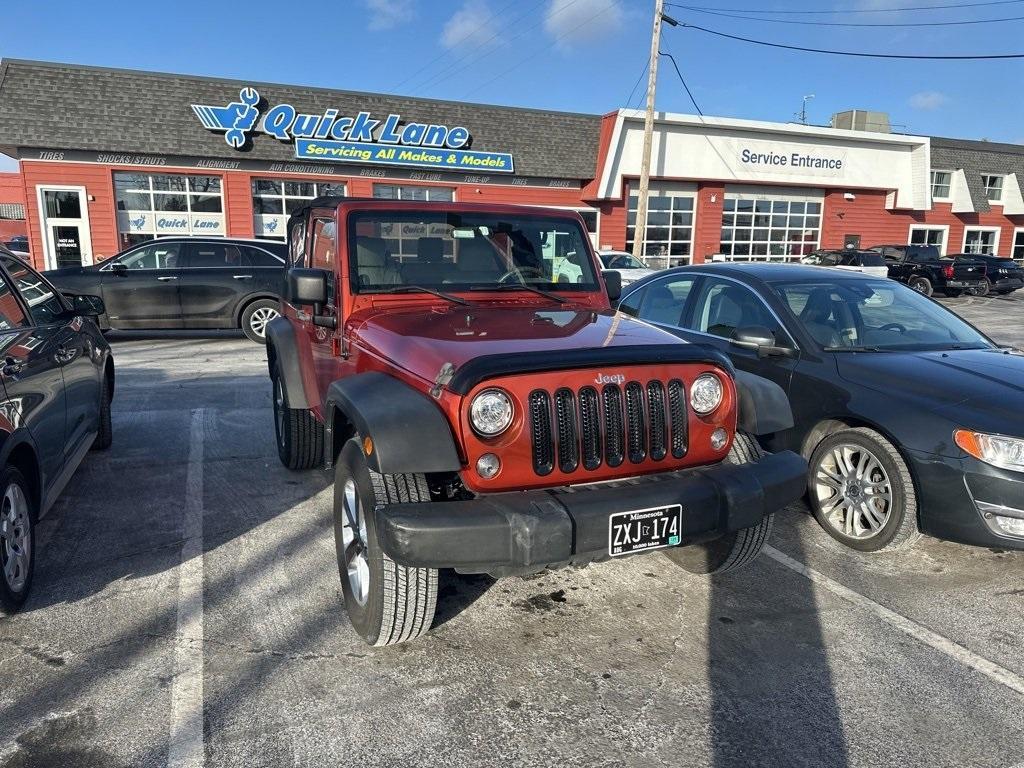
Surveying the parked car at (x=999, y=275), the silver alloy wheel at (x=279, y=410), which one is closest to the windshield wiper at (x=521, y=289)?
the silver alloy wheel at (x=279, y=410)

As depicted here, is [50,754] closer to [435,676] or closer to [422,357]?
[435,676]

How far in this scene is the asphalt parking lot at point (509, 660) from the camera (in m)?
2.63

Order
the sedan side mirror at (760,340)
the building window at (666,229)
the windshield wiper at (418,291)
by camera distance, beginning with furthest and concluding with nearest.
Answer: the building window at (666,229) → the sedan side mirror at (760,340) → the windshield wiper at (418,291)

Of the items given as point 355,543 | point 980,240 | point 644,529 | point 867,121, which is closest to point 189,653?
point 355,543

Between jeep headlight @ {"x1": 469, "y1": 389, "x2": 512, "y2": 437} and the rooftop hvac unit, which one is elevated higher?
the rooftop hvac unit

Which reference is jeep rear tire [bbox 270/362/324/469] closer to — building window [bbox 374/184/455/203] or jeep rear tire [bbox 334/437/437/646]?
jeep rear tire [bbox 334/437/437/646]

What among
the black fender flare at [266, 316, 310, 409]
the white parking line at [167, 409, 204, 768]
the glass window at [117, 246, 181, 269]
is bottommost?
the white parking line at [167, 409, 204, 768]

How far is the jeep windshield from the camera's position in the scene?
4.16 meters

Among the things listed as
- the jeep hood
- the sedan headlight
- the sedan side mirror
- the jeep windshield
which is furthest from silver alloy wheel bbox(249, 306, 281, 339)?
the sedan headlight

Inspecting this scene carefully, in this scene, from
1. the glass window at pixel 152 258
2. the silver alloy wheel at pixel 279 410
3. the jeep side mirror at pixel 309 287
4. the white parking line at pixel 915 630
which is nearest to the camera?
the white parking line at pixel 915 630

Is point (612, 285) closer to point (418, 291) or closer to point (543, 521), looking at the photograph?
point (418, 291)

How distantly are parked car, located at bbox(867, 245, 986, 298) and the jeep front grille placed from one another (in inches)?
920

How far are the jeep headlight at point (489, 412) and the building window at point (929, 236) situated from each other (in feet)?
108

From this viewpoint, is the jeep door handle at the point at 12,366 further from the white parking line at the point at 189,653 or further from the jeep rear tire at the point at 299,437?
the jeep rear tire at the point at 299,437
